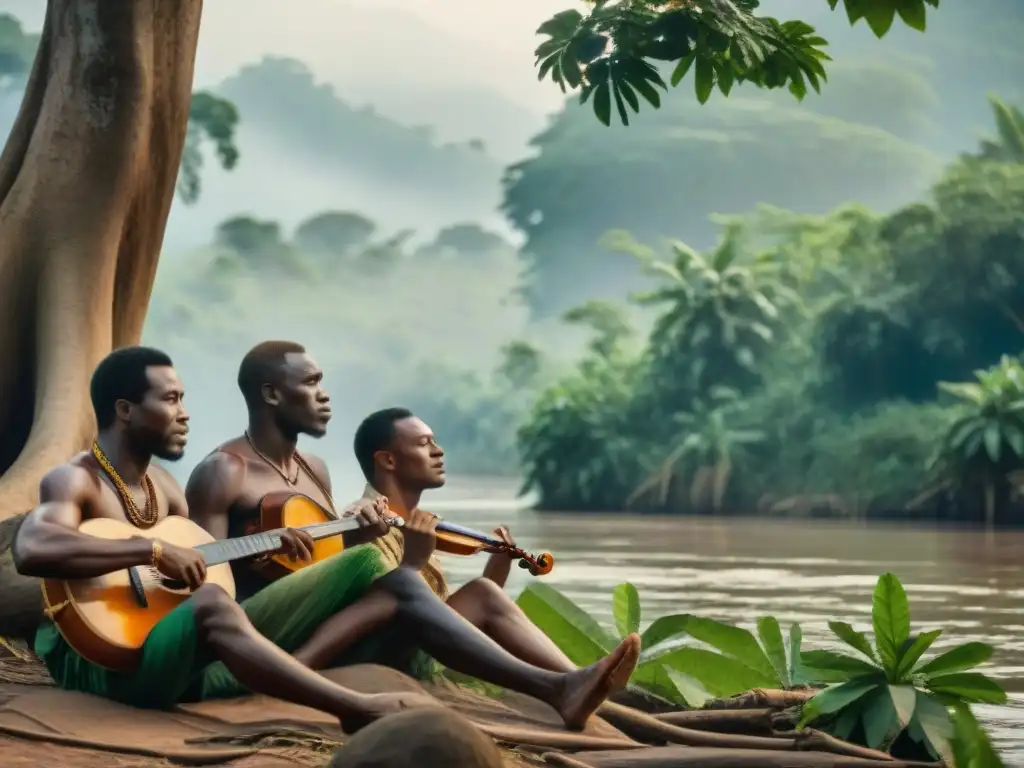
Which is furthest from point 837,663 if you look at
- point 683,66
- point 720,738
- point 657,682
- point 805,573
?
point 805,573

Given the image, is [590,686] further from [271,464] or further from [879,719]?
[271,464]

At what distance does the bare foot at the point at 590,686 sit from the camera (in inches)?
190

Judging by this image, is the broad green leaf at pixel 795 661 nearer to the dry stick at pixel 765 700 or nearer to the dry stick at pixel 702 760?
the dry stick at pixel 765 700

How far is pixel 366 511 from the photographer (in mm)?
4984

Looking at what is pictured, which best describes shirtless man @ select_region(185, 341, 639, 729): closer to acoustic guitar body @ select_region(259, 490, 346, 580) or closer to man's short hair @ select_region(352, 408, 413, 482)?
acoustic guitar body @ select_region(259, 490, 346, 580)

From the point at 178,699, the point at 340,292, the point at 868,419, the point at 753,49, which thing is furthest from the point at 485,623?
the point at 340,292

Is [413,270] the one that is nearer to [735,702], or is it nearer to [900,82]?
[900,82]

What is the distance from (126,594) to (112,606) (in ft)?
0.19

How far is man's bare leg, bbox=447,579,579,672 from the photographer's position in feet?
17.1

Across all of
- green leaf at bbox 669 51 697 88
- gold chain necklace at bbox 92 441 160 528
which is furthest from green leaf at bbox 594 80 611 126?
gold chain necklace at bbox 92 441 160 528

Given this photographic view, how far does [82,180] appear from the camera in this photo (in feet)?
24.9

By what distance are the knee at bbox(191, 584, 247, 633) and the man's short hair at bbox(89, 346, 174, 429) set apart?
1.97 ft

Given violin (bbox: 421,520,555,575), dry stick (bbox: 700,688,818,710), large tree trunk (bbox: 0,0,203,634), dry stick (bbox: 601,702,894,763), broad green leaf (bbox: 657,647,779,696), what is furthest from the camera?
large tree trunk (bbox: 0,0,203,634)

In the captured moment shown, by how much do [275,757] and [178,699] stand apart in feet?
2.09
